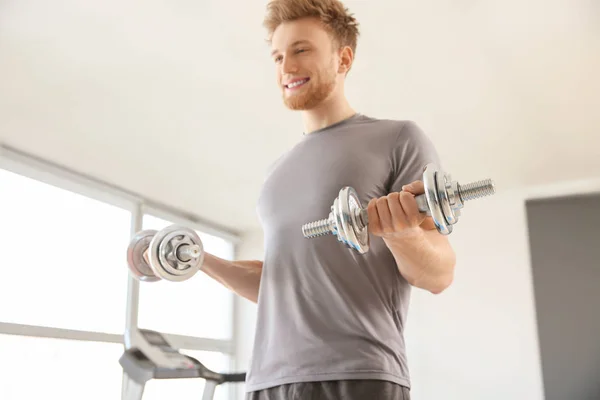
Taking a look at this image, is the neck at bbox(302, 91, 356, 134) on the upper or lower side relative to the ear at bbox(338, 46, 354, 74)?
lower

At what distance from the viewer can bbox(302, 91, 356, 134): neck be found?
116 centimetres

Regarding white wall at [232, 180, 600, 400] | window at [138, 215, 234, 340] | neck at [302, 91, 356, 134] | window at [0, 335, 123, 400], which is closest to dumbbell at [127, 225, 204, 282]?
neck at [302, 91, 356, 134]

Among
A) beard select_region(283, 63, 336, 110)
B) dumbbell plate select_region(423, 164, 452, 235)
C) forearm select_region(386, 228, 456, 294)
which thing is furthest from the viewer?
beard select_region(283, 63, 336, 110)

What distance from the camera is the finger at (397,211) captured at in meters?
0.75

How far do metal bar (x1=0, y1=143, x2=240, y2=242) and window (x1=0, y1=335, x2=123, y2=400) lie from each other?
904 millimetres

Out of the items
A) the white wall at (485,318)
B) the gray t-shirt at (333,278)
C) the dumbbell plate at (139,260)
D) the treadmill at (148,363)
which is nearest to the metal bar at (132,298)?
the treadmill at (148,363)

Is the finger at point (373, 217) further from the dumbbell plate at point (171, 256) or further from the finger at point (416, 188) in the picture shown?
the dumbbell plate at point (171, 256)

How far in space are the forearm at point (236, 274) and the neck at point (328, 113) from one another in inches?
12.3

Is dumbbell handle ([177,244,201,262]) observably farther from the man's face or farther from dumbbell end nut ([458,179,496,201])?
dumbbell end nut ([458,179,496,201])

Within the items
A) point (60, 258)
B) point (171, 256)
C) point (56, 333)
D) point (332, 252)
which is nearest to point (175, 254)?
A: point (171, 256)

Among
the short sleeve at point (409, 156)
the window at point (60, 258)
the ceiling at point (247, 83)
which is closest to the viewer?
the short sleeve at point (409, 156)

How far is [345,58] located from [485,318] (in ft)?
10.9

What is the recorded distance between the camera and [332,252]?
0.97m

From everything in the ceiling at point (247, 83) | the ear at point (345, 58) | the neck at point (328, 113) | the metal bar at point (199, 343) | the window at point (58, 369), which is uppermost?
the ceiling at point (247, 83)
